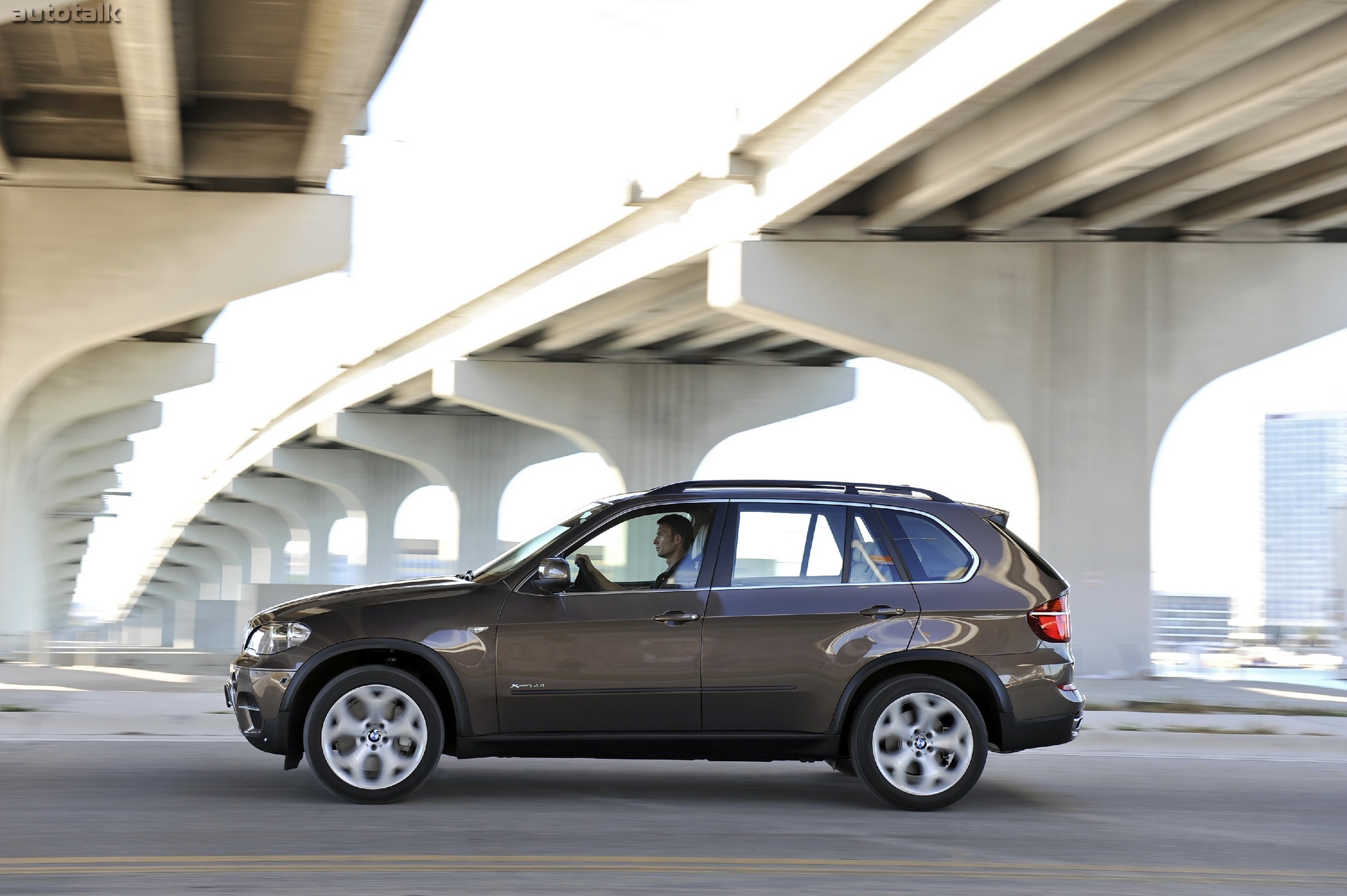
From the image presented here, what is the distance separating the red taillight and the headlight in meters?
3.79

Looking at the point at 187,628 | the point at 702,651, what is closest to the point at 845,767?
the point at 702,651

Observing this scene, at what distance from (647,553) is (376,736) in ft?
5.45

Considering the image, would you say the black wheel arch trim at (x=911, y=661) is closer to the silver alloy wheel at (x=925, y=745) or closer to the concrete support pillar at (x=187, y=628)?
the silver alloy wheel at (x=925, y=745)

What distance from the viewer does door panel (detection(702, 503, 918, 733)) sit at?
282 inches

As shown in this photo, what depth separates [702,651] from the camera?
7.14m

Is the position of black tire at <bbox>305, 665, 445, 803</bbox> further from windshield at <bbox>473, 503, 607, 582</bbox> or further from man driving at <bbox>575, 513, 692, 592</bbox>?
man driving at <bbox>575, 513, 692, 592</bbox>

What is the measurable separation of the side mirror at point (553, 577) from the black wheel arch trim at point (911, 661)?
1.55 metres

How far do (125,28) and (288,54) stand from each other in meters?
2.48

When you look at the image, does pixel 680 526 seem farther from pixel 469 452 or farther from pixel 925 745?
pixel 469 452

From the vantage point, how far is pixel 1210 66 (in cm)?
1252

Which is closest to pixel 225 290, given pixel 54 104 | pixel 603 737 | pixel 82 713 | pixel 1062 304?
pixel 54 104

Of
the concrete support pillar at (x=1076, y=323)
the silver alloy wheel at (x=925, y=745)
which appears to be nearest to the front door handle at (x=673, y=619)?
the silver alloy wheel at (x=925, y=745)

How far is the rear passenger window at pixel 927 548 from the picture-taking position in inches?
294

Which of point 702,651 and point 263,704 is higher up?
point 702,651
